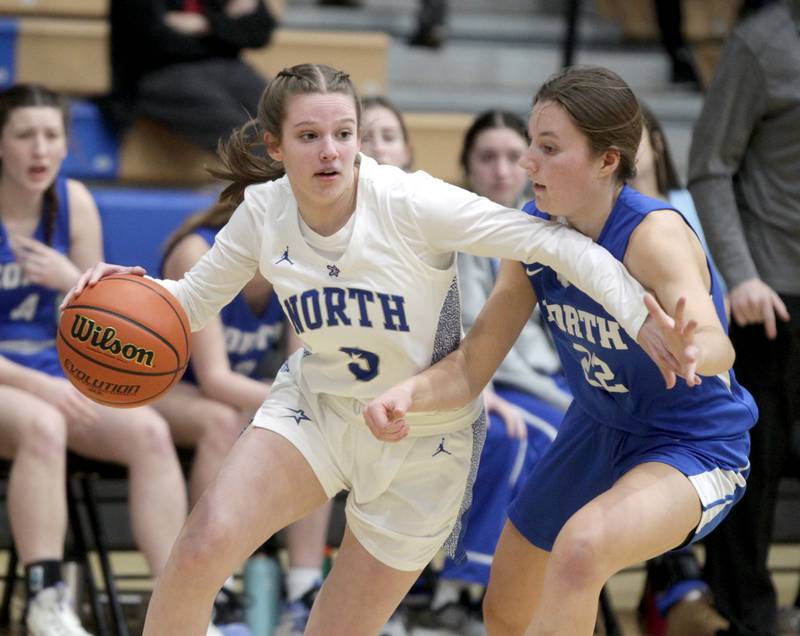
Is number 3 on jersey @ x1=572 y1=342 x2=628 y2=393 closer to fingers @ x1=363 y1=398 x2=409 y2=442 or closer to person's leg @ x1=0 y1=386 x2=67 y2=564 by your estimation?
fingers @ x1=363 y1=398 x2=409 y2=442

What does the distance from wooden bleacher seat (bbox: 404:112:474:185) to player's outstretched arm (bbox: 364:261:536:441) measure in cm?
335

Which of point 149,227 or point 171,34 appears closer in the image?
point 149,227

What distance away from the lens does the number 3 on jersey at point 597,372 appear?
10.3 feet

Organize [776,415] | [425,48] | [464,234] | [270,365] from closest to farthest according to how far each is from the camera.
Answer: [464,234]
[776,415]
[270,365]
[425,48]

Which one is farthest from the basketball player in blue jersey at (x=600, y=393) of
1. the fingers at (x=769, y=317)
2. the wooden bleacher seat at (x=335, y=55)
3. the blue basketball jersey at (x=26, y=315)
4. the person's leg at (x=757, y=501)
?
the wooden bleacher seat at (x=335, y=55)

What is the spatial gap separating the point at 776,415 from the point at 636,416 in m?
1.33

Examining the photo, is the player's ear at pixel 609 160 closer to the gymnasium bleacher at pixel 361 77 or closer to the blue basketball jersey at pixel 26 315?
the blue basketball jersey at pixel 26 315

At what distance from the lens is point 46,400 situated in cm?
437

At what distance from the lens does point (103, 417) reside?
439cm

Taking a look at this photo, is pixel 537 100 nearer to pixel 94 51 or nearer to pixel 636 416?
pixel 636 416

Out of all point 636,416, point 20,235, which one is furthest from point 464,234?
point 20,235

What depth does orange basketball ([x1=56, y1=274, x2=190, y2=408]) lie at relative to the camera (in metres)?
3.24

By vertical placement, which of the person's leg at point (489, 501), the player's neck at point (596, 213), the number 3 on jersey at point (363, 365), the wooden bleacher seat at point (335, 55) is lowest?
the person's leg at point (489, 501)

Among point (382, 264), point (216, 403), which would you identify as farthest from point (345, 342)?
point (216, 403)
